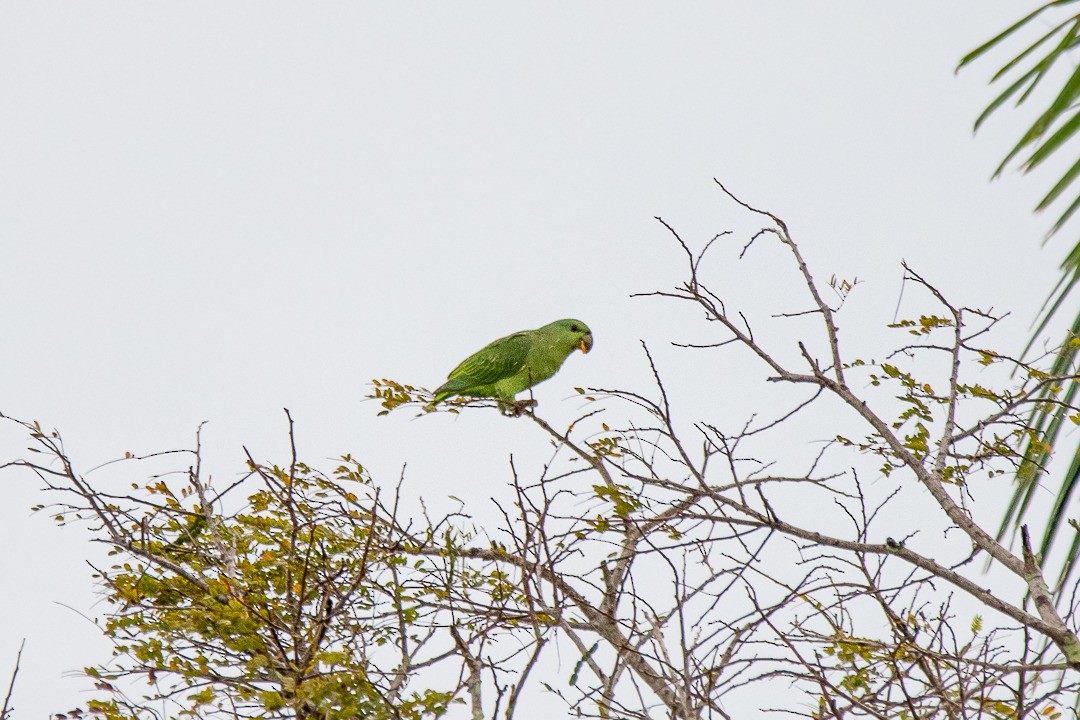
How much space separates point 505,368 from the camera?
23.1 feet

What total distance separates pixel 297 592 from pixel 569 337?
4006 mm

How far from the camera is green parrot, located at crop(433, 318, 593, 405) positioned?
7.02 meters

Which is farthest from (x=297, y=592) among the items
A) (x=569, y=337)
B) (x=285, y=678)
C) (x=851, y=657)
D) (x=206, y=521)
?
(x=569, y=337)

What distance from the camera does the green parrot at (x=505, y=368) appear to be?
702 centimetres

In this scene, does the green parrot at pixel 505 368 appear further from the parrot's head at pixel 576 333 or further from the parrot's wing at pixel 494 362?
the parrot's head at pixel 576 333

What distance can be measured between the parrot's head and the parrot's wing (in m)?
0.53

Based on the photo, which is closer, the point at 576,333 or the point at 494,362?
the point at 494,362

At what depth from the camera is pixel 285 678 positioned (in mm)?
2943

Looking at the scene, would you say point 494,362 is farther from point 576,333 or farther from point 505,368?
point 576,333

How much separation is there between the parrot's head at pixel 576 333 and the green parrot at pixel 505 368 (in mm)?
216

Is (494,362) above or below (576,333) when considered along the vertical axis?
below

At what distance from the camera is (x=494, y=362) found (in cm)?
704

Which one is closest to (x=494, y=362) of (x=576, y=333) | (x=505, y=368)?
(x=505, y=368)

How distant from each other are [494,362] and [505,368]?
0.08 metres
